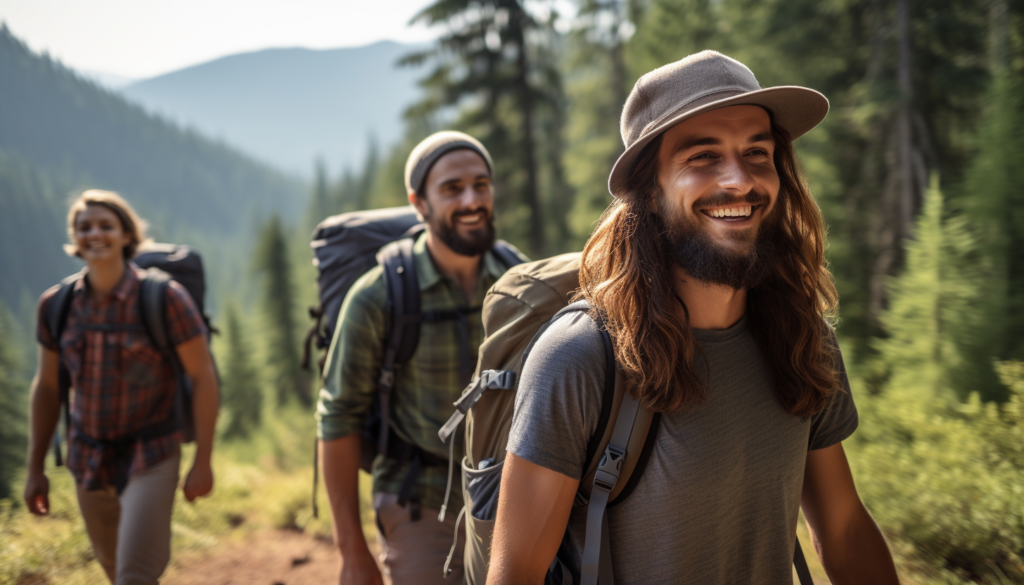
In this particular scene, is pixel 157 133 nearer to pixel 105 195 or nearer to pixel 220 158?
pixel 220 158

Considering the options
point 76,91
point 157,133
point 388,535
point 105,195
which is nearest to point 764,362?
point 388,535

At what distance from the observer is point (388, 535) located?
313 cm

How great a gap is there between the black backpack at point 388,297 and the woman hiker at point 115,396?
0.92 metres

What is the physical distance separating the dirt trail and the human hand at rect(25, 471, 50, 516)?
2571 millimetres

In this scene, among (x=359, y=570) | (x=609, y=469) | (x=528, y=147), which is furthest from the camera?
(x=528, y=147)

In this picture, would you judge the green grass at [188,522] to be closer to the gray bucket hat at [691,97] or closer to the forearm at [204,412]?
the forearm at [204,412]

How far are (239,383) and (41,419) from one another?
37591 millimetres

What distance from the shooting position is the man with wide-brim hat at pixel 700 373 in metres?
1.50

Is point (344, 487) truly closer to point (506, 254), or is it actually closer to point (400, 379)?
point (400, 379)

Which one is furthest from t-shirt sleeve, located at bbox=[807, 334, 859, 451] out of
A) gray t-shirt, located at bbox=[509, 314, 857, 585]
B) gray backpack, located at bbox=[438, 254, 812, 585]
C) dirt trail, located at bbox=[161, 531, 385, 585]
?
dirt trail, located at bbox=[161, 531, 385, 585]

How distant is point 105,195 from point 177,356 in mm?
1283

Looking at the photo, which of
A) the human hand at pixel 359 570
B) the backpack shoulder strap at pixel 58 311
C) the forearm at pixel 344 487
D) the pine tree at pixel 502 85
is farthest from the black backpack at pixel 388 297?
the pine tree at pixel 502 85

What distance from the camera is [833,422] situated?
1884mm

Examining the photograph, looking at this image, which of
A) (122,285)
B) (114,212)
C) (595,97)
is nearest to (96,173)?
(595,97)
